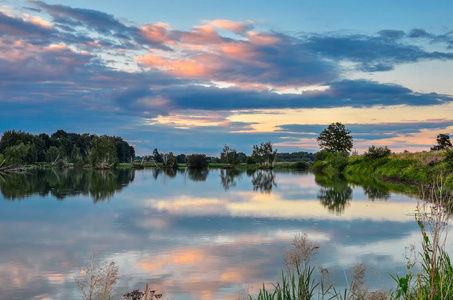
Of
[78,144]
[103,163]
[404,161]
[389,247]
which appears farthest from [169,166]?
[389,247]

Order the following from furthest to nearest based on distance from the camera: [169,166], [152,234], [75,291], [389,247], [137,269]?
[169,166]
[152,234]
[389,247]
[137,269]
[75,291]

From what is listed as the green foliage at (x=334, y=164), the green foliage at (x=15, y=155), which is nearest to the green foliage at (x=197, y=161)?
the green foliage at (x=334, y=164)

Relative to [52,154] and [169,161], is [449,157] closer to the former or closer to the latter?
[169,161]

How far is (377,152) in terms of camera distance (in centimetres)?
5772

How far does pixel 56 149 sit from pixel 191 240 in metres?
100

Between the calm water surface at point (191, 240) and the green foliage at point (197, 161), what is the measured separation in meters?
76.5

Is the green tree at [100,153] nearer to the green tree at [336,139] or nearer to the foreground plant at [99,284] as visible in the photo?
the green tree at [336,139]

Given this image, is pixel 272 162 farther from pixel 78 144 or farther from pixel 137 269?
pixel 137 269

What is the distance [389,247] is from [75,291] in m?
8.56

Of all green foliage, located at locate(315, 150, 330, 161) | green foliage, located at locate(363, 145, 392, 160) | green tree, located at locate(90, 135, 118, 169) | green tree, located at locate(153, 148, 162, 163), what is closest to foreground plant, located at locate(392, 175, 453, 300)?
green foliage, located at locate(363, 145, 392, 160)

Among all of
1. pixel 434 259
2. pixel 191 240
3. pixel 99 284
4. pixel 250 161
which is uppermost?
pixel 250 161

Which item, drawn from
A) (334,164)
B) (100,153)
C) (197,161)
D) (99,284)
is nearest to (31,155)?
(100,153)

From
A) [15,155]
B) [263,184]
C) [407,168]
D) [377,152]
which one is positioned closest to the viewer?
Answer: [407,168]

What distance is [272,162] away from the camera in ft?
357
